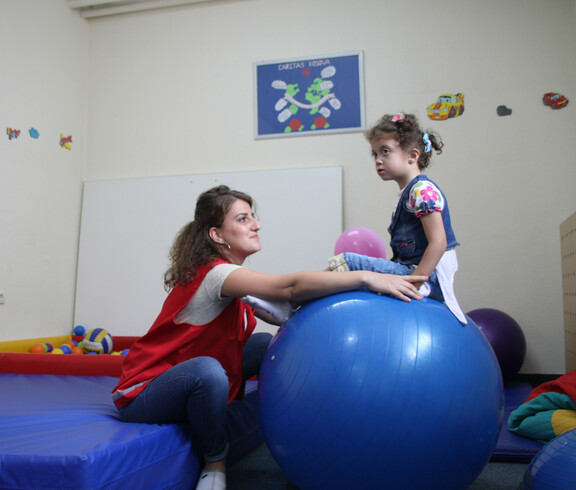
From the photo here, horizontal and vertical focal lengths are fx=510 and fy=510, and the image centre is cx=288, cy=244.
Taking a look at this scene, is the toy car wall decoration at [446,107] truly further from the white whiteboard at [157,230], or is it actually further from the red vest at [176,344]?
the red vest at [176,344]

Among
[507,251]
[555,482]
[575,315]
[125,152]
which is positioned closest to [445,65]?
[507,251]

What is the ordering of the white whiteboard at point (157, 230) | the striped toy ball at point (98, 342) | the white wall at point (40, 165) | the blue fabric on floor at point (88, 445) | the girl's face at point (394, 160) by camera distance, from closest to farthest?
the blue fabric on floor at point (88, 445) < the girl's face at point (394, 160) < the white wall at point (40, 165) < the striped toy ball at point (98, 342) < the white whiteboard at point (157, 230)

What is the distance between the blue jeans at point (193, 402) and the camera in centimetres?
140

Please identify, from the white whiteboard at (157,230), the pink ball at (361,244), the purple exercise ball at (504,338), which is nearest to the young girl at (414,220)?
the pink ball at (361,244)

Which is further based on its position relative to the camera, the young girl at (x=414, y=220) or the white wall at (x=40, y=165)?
the white wall at (x=40, y=165)

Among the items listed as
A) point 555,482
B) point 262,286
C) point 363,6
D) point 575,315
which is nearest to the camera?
point 555,482

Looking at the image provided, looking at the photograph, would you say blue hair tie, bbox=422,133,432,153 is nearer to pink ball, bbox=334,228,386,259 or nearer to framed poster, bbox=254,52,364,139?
pink ball, bbox=334,228,386,259

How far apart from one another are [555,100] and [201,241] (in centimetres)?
289

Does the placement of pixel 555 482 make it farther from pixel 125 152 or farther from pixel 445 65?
pixel 125 152

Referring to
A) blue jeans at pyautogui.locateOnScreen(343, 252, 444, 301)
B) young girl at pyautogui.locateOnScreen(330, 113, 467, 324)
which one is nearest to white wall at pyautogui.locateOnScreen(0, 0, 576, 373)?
young girl at pyautogui.locateOnScreen(330, 113, 467, 324)

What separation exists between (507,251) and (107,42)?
11.7 feet

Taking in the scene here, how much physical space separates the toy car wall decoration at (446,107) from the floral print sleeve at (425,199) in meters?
2.04

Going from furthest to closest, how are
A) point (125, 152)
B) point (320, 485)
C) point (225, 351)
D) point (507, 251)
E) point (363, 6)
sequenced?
point (125, 152) → point (363, 6) → point (507, 251) → point (225, 351) → point (320, 485)

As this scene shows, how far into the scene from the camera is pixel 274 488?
5.10 ft
